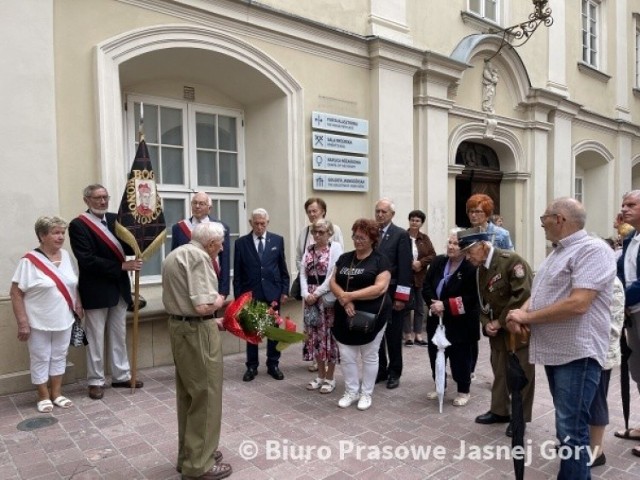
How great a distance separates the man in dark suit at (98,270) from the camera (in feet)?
15.0

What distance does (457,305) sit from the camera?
14.0 ft

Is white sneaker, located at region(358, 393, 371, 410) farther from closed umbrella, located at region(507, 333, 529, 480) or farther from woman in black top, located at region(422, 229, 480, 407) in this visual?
closed umbrella, located at region(507, 333, 529, 480)

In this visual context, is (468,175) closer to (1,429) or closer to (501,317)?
(501,317)

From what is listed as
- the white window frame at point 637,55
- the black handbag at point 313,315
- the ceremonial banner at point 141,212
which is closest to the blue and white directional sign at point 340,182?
the black handbag at point 313,315

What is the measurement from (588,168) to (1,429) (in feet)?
43.5

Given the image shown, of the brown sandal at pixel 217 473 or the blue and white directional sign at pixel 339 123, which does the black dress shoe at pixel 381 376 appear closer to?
the brown sandal at pixel 217 473

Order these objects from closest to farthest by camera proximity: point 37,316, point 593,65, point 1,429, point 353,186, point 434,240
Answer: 1. point 1,429
2. point 37,316
3. point 353,186
4. point 434,240
5. point 593,65

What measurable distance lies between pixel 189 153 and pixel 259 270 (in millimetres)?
2112

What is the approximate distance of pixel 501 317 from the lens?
12.2ft

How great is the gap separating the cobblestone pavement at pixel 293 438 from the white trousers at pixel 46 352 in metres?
0.30

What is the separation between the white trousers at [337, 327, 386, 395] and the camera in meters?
4.39

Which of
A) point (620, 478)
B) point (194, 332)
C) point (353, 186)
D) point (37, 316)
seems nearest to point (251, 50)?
point (353, 186)

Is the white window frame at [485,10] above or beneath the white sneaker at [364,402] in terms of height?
above

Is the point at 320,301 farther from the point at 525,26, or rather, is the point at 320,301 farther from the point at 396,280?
the point at 525,26
